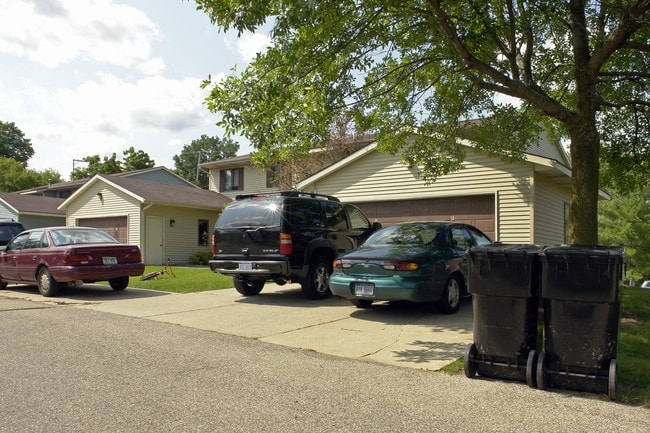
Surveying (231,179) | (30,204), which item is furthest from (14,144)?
(231,179)

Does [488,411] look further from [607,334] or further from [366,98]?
[366,98]

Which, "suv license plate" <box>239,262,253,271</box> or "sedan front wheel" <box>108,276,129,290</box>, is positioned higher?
"suv license plate" <box>239,262,253,271</box>

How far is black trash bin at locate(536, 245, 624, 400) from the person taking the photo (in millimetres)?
4457

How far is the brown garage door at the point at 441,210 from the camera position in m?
14.3

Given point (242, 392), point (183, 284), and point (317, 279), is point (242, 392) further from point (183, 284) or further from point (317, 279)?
point (183, 284)

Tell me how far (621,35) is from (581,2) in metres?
1.00

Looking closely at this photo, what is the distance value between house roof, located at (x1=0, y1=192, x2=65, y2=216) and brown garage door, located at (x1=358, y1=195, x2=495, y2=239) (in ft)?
76.8

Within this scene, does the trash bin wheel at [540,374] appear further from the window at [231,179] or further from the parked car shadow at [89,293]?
the window at [231,179]

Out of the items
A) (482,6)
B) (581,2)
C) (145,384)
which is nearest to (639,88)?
(581,2)

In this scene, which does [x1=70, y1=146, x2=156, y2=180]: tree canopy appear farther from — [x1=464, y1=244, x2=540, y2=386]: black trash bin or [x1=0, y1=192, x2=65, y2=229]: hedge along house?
[x1=464, y1=244, x2=540, y2=386]: black trash bin

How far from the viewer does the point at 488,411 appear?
160 inches

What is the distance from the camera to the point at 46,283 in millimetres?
11148

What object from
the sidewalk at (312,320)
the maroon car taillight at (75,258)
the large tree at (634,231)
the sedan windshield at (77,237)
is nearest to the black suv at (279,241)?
the sidewalk at (312,320)

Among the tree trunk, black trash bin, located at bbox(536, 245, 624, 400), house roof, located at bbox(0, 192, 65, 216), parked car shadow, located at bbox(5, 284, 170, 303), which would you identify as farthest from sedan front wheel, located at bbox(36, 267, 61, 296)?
house roof, located at bbox(0, 192, 65, 216)
